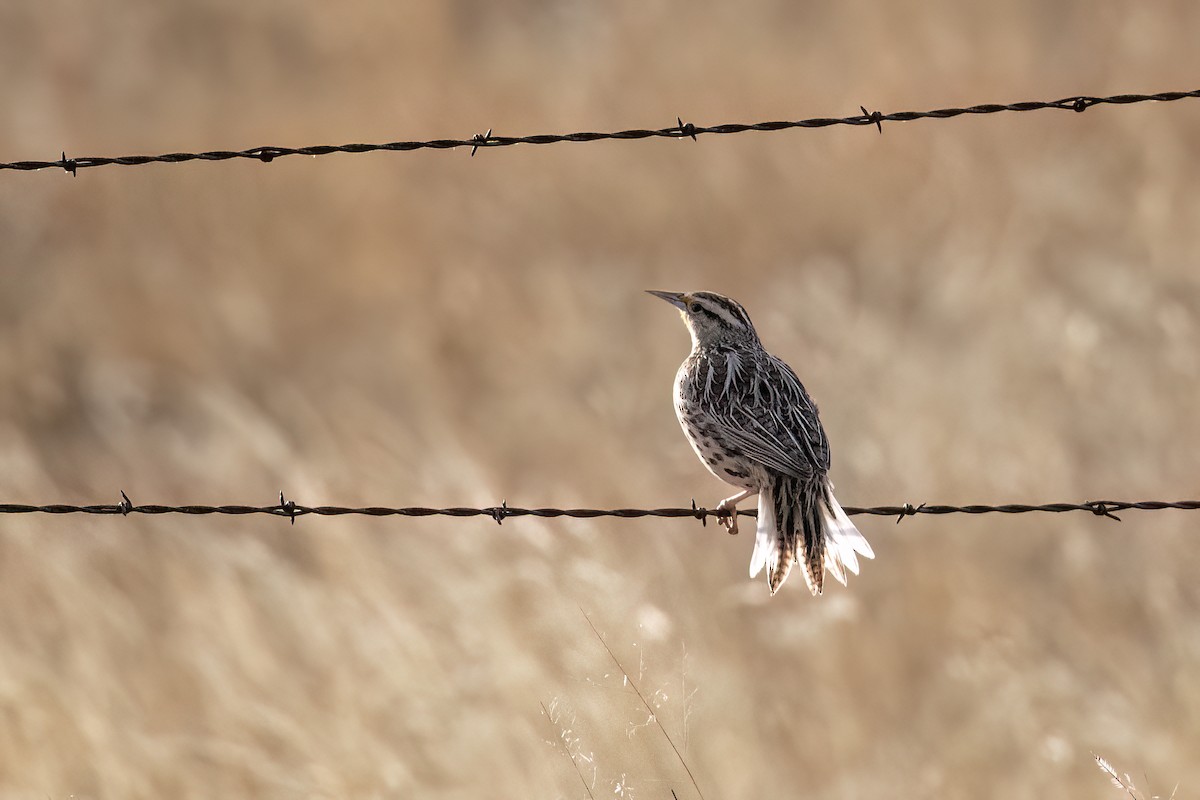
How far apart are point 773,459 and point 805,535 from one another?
0.28 meters

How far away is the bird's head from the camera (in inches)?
253

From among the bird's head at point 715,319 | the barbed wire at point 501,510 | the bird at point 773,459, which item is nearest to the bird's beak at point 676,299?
the bird's head at point 715,319

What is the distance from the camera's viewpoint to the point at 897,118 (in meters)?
4.98

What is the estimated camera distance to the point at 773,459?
5.41 meters

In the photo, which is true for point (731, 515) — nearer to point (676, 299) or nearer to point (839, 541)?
point (839, 541)

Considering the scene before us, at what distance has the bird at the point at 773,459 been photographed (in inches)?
213

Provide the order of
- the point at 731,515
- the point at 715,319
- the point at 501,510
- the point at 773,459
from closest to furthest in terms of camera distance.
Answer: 1. the point at 501,510
2. the point at 773,459
3. the point at 731,515
4. the point at 715,319

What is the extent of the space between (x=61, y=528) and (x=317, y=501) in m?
1.21

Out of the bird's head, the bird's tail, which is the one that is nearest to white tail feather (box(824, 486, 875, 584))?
the bird's tail

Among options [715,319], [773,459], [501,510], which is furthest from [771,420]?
[501,510]

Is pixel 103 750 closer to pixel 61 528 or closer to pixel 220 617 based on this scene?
pixel 220 617

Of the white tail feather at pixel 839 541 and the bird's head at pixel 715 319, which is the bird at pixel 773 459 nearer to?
the white tail feather at pixel 839 541

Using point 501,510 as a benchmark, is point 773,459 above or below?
above

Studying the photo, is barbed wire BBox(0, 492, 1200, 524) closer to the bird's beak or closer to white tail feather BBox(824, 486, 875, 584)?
white tail feather BBox(824, 486, 875, 584)
